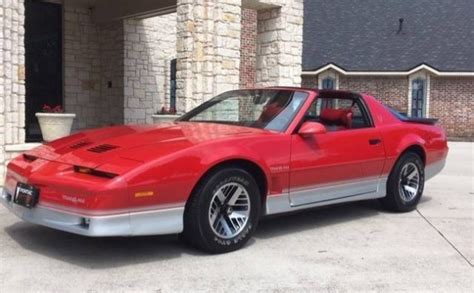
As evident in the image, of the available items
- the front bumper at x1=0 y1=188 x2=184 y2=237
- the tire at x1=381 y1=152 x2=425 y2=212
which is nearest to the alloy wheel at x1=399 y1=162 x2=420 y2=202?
the tire at x1=381 y1=152 x2=425 y2=212

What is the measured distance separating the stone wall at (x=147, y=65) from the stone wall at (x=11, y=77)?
17.7 ft

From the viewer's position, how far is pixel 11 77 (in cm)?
833

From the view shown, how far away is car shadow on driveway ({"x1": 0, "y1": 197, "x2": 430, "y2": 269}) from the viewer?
506 centimetres

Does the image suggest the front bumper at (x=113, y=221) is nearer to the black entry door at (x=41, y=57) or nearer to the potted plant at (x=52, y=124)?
the potted plant at (x=52, y=124)

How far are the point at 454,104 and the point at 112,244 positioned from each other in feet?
74.6

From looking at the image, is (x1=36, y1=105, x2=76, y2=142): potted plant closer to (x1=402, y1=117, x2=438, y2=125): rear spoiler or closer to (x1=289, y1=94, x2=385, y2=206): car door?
(x1=289, y1=94, x2=385, y2=206): car door

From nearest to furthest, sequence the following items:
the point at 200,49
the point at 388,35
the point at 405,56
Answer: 1. the point at 200,49
2. the point at 405,56
3. the point at 388,35

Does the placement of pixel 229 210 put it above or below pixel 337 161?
below

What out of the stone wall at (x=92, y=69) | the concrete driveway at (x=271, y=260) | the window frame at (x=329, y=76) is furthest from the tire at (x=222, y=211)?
the window frame at (x=329, y=76)

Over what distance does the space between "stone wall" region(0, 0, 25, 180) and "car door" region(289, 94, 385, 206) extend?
4.40 meters

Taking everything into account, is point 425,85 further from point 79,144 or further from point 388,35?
point 79,144

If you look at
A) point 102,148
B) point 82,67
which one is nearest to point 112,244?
point 102,148

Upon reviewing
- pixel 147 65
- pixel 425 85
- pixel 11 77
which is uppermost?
pixel 425 85

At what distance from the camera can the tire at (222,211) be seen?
5.03 meters
